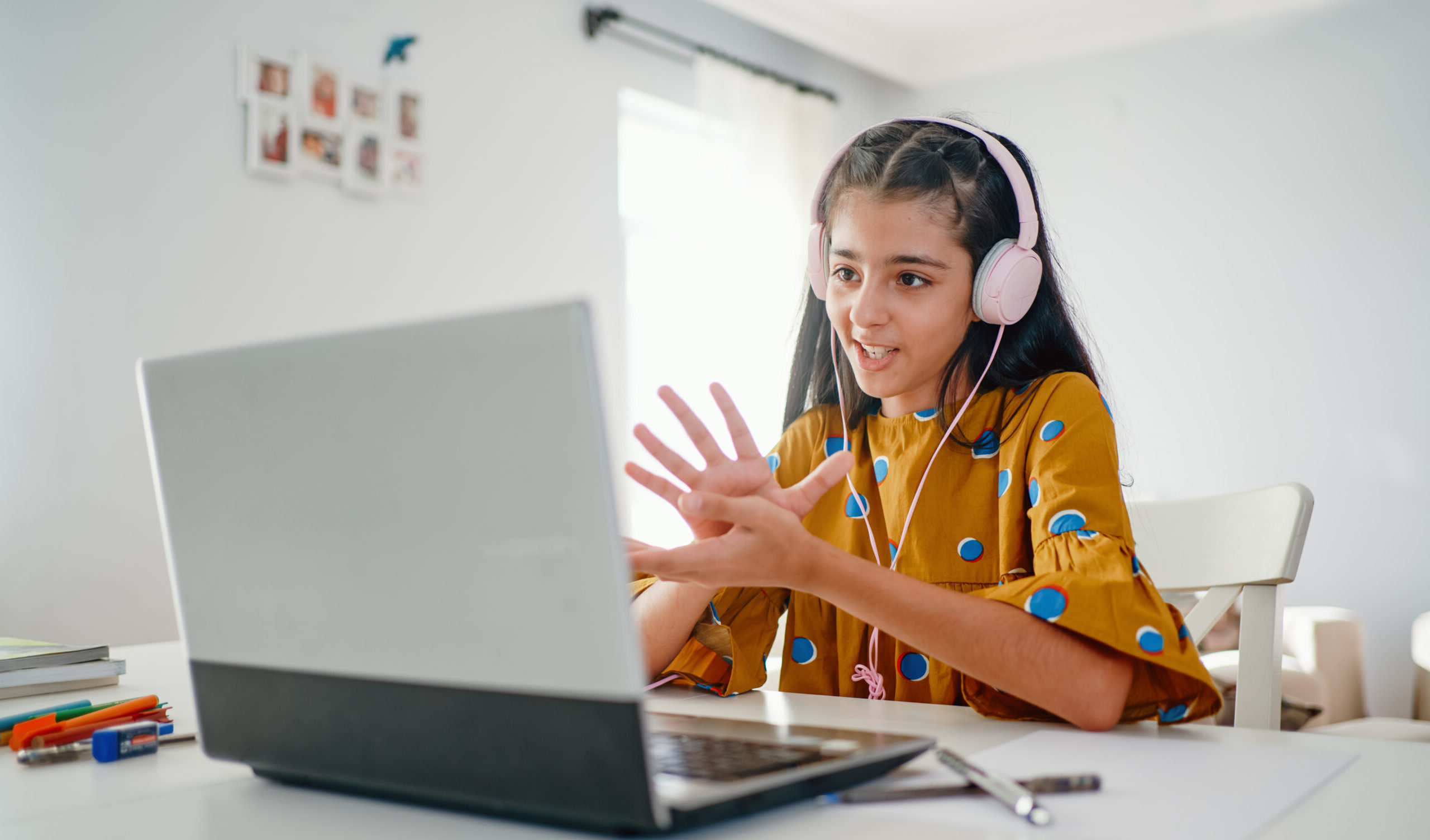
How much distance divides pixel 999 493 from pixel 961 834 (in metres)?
0.61

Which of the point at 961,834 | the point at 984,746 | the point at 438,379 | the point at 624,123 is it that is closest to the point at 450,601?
the point at 438,379

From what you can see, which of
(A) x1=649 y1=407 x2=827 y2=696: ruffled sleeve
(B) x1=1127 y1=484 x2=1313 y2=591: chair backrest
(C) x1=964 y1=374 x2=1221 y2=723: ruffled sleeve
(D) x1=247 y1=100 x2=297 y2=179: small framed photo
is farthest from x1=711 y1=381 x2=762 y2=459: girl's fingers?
(D) x1=247 y1=100 x2=297 y2=179: small framed photo

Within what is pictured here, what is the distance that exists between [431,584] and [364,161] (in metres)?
2.66

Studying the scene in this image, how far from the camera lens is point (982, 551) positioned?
42.9 inches

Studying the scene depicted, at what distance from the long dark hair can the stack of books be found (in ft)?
2.77

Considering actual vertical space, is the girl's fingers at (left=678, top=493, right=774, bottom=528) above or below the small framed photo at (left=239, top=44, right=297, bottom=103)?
below

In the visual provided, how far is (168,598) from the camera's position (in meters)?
2.51

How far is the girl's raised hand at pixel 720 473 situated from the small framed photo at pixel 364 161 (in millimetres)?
2340

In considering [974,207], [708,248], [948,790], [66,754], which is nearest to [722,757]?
[948,790]

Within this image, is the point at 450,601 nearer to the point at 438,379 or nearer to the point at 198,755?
the point at 438,379

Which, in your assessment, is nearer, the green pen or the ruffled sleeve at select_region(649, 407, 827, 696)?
the green pen

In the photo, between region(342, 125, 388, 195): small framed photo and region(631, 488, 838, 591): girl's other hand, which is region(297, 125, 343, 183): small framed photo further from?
region(631, 488, 838, 591): girl's other hand

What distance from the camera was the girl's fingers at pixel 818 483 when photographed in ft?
2.37

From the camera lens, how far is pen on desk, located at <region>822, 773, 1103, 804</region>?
544 mm
